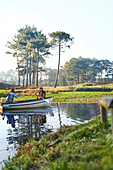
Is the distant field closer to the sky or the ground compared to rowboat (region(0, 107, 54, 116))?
closer to the sky


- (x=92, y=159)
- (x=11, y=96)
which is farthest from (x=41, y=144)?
(x=11, y=96)

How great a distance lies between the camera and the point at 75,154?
12.2ft

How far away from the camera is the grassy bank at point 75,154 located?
3.00 m

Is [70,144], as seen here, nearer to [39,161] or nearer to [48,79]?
[39,161]

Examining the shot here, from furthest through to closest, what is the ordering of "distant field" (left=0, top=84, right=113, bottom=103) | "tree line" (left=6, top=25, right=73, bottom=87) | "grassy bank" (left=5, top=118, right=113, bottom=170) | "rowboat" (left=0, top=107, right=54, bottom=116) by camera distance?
"tree line" (left=6, top=25, right=73, bottom=87)
"distant field" (left=0, top=84, right=113, bottom=103)
"rowboat" (left=0, top=107, right=54, bottom=116)
"grassy bank" (left=5, top=118, right=113, bottom=170)

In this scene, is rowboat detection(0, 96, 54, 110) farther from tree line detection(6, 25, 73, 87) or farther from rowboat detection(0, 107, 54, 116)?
tree line detection(6, 25, 73, 87)

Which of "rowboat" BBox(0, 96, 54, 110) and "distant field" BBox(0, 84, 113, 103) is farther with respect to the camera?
"distant field" BBox(0, 84, 113, 103)

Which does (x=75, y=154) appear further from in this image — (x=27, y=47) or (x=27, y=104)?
(x=27, y=47)

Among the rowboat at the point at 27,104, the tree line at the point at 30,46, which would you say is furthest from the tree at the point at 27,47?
the rowboat at the point at 27,104

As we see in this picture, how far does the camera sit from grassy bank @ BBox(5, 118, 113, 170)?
2996 mm

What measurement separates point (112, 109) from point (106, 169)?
1.24 m

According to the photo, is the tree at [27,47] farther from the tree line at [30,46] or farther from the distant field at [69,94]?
the distant field at [69,94]

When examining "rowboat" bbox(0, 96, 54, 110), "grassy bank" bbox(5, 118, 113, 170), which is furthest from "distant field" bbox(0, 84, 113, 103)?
"grassy bank" bbox(5, 118, 113, 170)

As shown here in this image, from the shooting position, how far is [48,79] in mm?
119125
